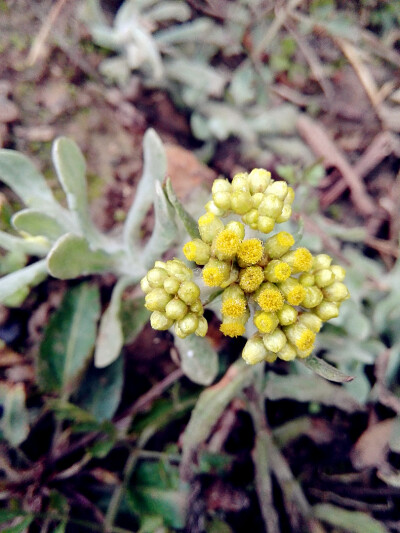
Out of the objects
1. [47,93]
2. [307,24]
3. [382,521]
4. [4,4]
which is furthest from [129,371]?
[307,24]

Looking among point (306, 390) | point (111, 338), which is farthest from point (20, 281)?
point (306, 390)

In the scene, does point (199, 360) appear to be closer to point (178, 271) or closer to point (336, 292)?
point (178, 271)

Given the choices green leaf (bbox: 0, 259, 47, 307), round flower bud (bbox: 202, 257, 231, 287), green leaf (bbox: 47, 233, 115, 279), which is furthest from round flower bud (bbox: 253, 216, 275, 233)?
green leaf (bbox: 0, 259, 47, 307)

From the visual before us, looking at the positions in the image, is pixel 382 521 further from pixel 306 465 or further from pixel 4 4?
pixel 4 4

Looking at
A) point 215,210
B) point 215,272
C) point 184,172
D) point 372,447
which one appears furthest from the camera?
point 184,172

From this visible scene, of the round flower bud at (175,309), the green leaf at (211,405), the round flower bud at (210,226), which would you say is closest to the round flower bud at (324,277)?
the round flower bud at (210,226)

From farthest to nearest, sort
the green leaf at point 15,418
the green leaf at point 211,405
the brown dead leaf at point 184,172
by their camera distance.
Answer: the brown dead leaf at point 184,172 < the green leaf at point 15,418 < the green leaf at point 211,405

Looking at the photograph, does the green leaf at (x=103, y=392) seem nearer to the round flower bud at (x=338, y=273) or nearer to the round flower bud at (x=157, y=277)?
the round flower bud at (x=157, y=277)
